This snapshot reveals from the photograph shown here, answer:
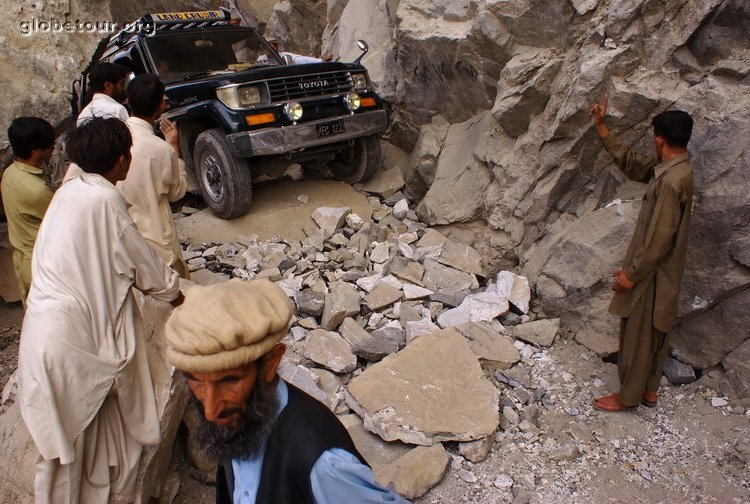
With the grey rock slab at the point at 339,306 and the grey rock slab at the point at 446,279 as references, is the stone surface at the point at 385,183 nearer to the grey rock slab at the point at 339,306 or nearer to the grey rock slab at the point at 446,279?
the grey rock slab at the point at 446,279

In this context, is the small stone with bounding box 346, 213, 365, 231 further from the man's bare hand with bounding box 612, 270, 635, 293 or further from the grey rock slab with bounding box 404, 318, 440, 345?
the man's bare hand with bounding box 612, 270, 635, 293

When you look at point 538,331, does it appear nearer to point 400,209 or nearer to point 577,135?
point 577,135

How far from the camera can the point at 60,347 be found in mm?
2309

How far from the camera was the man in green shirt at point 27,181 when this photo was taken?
375 cm

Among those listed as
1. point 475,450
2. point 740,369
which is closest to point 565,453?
point 475,450

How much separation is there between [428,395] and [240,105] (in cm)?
382

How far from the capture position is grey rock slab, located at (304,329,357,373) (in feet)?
13.6

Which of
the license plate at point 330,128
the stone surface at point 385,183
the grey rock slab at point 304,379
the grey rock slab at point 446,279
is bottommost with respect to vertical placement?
the grey rock slab at point 304,379

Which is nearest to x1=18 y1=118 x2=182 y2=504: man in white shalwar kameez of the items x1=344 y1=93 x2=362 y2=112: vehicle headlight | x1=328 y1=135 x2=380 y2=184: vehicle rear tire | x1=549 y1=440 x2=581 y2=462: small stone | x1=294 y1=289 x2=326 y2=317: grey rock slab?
x1=294 y1=289 x2=326 y2=317: grey rock slab

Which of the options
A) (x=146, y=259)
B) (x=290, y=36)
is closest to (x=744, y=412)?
(x=146, y=259)

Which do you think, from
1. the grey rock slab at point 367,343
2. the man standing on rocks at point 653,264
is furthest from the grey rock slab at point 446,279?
the man standing on rocks at point 653,264

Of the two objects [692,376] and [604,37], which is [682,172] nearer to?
[692,376]

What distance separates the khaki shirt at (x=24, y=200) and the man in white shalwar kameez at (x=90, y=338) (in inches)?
56.6

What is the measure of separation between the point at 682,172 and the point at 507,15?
10.0 feet
